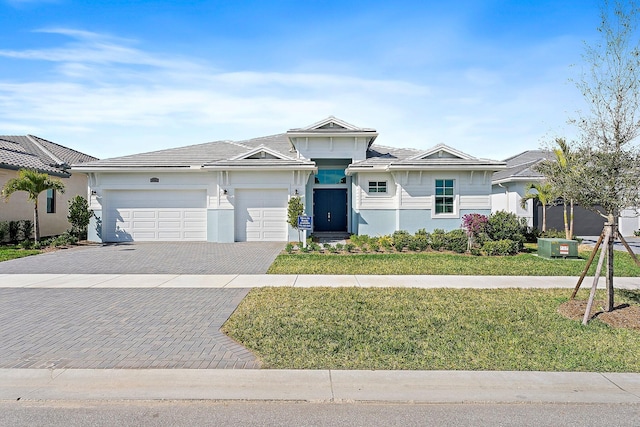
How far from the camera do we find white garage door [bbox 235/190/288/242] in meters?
19.0

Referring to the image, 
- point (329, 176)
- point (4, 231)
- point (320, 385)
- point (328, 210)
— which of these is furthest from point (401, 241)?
point (4, 231)

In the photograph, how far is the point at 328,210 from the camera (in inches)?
867

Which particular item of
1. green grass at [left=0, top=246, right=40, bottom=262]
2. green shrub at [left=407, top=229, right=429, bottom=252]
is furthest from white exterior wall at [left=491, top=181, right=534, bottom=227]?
green grass at [left=0, top=246, right=40, bottom=262]

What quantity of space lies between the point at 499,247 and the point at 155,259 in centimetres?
1265

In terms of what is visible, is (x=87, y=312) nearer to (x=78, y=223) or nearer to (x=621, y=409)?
(x=621, y=409)

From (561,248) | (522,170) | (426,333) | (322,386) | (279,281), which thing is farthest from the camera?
(522,170)

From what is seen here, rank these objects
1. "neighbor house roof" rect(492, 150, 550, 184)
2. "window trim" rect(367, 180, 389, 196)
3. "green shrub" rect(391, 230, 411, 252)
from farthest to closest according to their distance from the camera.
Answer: "neighbor house roof" rect(492, 150, 550, 184), "window trim" rect(367, 180, 389, 196), "green shrub" rect(391, 230, 411, 252)

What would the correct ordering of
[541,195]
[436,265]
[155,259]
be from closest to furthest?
1. [436,265]
2. [155,259]
3. [541,195]

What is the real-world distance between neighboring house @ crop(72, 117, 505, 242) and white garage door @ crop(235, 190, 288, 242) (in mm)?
47

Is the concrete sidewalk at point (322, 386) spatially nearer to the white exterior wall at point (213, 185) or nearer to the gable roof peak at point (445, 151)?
the white exterior wall at point (213, 185)

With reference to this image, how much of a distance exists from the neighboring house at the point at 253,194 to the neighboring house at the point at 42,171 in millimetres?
3601

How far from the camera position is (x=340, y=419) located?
12.9 feet

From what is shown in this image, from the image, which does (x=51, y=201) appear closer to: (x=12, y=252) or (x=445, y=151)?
(x=12, y=252)

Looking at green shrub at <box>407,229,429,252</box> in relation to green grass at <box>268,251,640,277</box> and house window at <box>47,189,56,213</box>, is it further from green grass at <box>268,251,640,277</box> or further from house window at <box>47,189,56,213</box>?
house window at <box>47,189,56,213</box>
